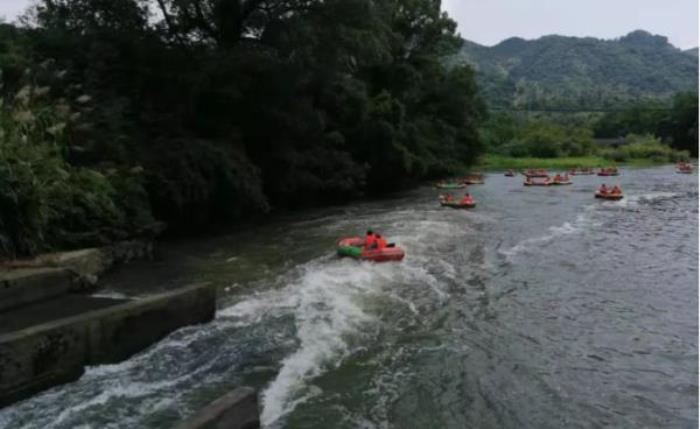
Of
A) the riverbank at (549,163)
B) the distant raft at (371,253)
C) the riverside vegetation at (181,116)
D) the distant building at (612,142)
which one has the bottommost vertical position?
the riverbank at (549,163)

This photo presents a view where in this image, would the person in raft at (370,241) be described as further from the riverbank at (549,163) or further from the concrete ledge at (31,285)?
the riverbank at (549,163)

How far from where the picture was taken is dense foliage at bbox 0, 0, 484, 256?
11.0 metres

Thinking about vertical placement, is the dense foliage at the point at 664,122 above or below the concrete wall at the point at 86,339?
above

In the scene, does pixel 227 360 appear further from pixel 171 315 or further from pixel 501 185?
pixel 501 185

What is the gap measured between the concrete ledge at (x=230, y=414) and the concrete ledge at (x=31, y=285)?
3937 millimetres

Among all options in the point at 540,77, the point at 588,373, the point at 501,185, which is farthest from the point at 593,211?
the point at 540,77

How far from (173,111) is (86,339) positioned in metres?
11.6

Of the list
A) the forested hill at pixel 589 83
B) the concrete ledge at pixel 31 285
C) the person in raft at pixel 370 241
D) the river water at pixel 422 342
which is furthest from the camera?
the forested hill at pixel 589 83

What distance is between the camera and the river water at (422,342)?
19.8 feet

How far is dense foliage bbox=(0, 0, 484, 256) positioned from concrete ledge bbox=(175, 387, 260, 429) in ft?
17.9

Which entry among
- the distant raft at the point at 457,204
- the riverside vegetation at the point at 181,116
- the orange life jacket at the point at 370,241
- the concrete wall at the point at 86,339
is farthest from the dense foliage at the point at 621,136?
the concrete wall at the point at 86,339

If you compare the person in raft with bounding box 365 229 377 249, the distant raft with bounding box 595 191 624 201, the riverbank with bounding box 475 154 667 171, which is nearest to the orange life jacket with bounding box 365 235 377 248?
the person in raft with bounding box 365 229 377 249

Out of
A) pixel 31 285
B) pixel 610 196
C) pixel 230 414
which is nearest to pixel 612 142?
pixel 610 196

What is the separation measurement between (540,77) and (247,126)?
18625cm
